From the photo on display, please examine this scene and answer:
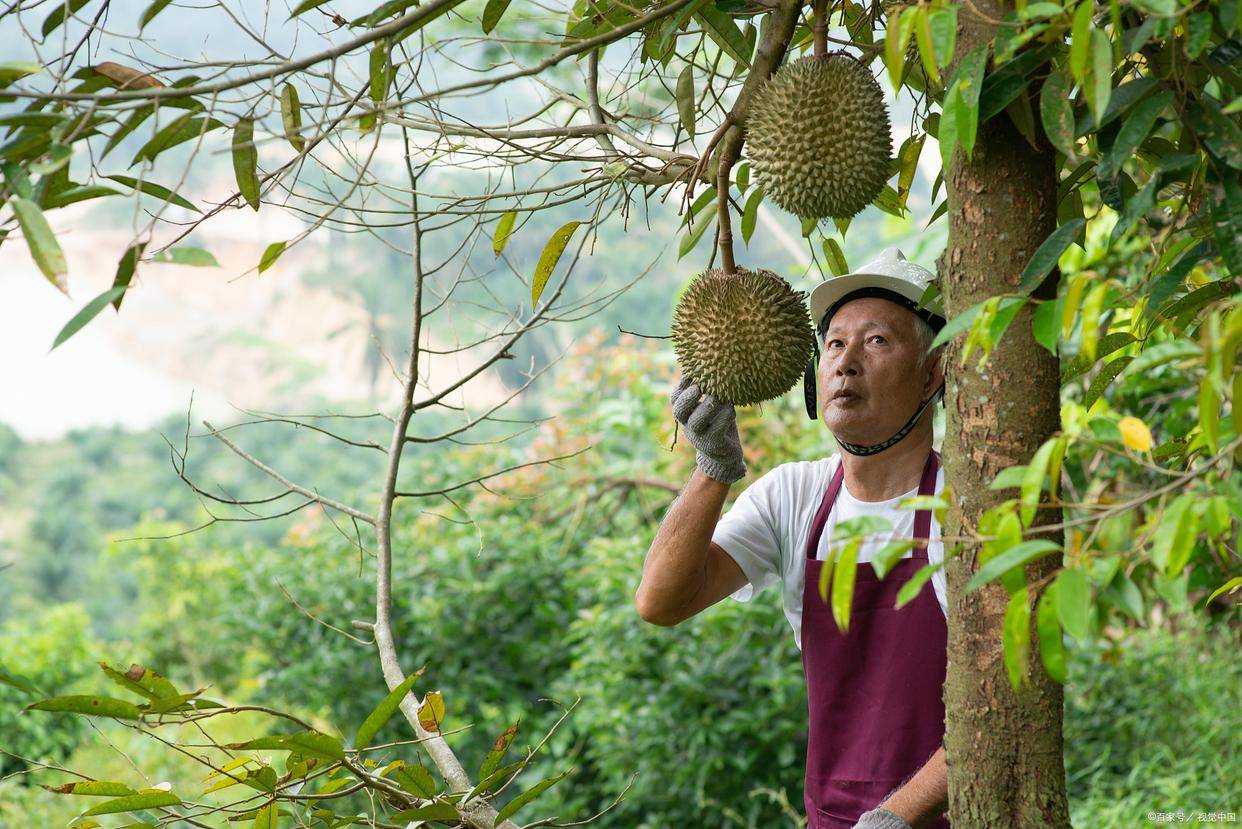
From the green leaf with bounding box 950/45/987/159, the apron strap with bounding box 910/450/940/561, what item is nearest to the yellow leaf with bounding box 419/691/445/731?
the apron strap with bounding box 910/450/940/561

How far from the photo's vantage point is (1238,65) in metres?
1.00

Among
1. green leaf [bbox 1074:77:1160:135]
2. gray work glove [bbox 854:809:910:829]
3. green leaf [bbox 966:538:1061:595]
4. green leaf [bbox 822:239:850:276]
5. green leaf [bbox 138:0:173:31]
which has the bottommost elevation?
gray work glove [bbox 854:809:910:829]

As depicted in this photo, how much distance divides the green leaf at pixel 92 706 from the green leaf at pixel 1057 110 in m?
0.88

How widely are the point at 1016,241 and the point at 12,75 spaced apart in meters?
0.90

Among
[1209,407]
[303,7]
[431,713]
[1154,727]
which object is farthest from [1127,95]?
[1154,727]

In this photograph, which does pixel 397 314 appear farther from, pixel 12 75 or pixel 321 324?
pixel 12 75

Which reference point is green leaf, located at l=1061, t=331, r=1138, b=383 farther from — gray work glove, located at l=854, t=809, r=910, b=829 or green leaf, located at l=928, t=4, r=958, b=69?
gray work glove, located at l=854, t=809, r=910, b=829

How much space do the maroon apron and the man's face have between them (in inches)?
5.2

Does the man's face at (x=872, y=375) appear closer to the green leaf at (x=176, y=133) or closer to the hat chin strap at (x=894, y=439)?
the hat chin strap at (x=894, y=439)

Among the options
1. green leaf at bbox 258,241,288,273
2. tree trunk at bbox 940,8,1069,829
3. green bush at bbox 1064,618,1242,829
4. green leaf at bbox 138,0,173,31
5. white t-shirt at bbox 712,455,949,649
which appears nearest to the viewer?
tree trunk at bbox 940,8,1069,829

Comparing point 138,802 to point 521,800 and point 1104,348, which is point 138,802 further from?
point 1104,348

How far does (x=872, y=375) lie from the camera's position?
1.64 m

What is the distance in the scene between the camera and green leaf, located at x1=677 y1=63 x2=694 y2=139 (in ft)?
4.81

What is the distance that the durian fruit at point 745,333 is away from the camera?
1350 millimetres
